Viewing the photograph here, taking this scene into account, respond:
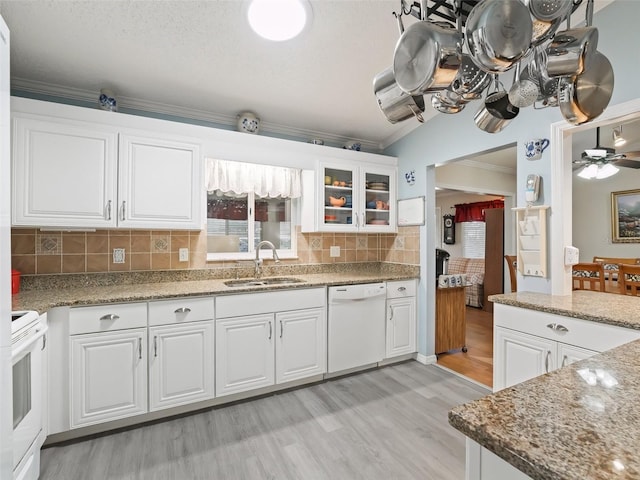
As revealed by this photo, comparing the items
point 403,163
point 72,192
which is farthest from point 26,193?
point 403,163

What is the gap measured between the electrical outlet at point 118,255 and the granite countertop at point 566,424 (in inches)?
102

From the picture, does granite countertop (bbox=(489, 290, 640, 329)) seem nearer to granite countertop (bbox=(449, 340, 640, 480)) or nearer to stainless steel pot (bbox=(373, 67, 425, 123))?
granite countertop (bbox=(449, 340, 640, 480))

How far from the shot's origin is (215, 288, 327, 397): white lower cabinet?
2.36 meters

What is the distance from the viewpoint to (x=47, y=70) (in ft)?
7.11

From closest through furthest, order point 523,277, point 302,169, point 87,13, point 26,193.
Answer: point 87,13 < point 26,193 < point 523,277 < point 302,169

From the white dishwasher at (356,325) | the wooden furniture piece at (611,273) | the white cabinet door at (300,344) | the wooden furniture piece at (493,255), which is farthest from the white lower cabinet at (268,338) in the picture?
the wooden furniture piece at (493,255)

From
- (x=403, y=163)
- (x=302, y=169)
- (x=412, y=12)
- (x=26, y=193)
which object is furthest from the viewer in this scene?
(x=403, y=163)

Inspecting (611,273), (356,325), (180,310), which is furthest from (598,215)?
(180,310)

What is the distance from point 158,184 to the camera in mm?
2369

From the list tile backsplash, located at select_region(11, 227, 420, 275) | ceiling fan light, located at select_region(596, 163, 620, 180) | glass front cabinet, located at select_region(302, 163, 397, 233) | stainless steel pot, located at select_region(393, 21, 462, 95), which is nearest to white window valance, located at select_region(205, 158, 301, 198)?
glass front cabinet, located at select_region(302, 163, 397, 233)

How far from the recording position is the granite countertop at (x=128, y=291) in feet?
6.16

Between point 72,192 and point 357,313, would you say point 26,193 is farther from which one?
point 357,313

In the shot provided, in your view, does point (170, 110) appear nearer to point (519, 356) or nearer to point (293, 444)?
point (293, 444)

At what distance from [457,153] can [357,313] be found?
170 centimetres
